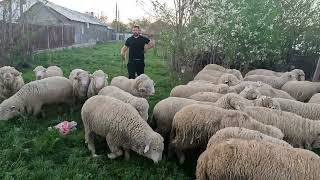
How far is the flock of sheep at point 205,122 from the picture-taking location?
4.00m

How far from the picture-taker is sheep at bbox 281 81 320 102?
9.06 m

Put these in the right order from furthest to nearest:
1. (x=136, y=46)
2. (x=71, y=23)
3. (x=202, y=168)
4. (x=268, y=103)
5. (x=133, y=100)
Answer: (x=71, y=23) → (x=136, y=46) → (x=133, y=100) → (x=268, y=103) → (x=202, y=168)

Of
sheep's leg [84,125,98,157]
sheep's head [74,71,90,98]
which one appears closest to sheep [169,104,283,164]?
sheep's leg [84,125,98,157]

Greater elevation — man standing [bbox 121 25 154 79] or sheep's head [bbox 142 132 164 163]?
man standing [bbox 121 25 154 79]

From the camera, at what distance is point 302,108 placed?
6.81m

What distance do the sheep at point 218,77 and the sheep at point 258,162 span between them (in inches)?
191

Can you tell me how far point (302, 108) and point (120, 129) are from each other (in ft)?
11.5

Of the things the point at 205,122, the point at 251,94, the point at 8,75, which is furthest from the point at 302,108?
the point at 8,75

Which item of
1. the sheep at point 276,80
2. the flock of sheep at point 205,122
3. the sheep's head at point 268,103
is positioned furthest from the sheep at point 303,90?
the sheep's head at point 268,103

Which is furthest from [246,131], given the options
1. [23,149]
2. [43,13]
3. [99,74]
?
[43,13]

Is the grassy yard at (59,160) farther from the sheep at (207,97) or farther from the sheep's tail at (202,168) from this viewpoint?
the sheep at (207,97)

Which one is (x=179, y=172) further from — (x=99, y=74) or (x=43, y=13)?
(x=43, y=13)

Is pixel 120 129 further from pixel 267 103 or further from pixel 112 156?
pixel 267 103

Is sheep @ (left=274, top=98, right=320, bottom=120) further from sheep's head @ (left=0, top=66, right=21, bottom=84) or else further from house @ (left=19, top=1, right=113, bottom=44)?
house @ (left=19, top=1, right=113, bottom=44)
